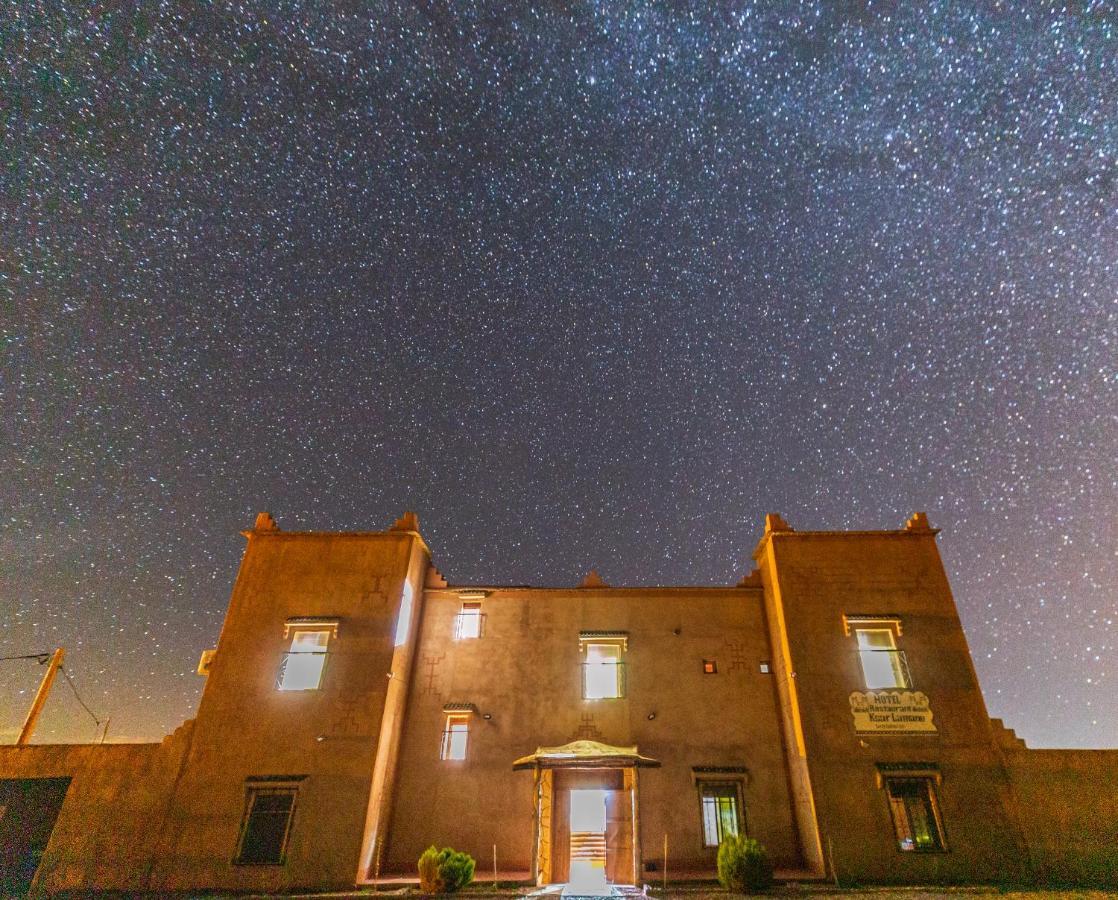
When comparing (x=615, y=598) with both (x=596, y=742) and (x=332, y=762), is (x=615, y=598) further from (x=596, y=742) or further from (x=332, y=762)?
(x=332, y=762)

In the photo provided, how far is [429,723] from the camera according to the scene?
1911cm

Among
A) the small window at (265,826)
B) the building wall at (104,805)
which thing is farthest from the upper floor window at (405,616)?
the building wall at (104,805)

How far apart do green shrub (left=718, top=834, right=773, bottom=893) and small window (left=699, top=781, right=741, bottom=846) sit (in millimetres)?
2087

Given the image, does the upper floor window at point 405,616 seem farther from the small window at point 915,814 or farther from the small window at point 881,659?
the small window at point 915,814

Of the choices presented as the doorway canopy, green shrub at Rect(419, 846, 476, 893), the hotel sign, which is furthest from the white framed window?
the hotel sign

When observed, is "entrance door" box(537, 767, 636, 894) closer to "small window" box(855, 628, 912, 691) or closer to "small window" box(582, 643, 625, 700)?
"small window" box(582, 643, 625, 700)

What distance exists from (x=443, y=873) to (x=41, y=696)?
1774 centimetres

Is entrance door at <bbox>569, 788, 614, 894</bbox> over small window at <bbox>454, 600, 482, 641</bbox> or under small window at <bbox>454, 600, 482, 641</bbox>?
under

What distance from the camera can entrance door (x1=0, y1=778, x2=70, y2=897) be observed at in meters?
19.0

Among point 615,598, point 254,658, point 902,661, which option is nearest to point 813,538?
point 902,661

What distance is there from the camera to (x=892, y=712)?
17.0m

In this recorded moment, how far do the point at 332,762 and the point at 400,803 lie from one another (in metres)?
2.72

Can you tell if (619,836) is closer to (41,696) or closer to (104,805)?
(104,805)

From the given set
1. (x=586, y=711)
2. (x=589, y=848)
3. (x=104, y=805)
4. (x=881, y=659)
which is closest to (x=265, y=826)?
(x=104, y=805)
